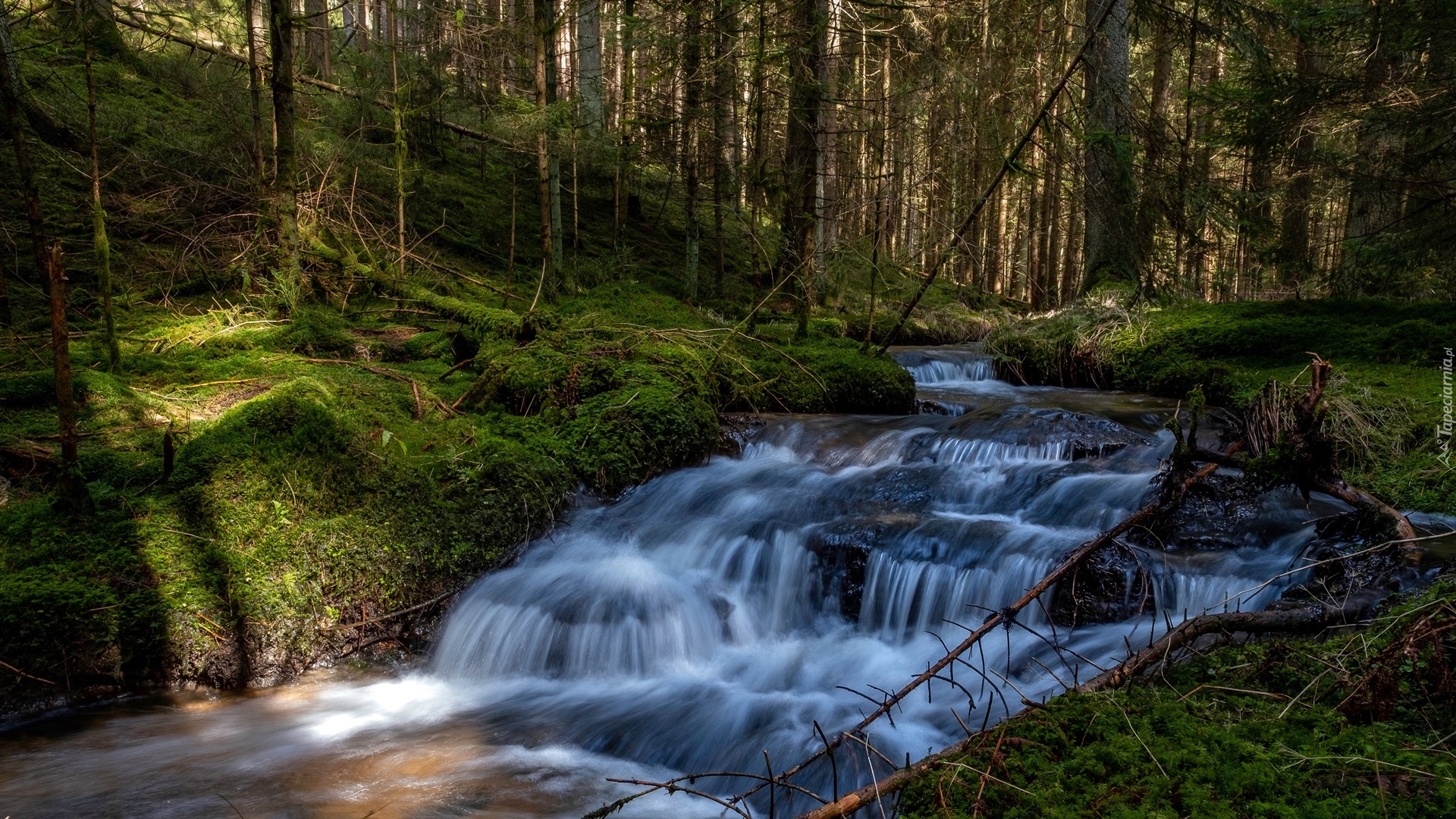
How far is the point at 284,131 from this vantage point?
299 inches

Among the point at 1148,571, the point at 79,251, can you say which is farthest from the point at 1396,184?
the point at 79,251

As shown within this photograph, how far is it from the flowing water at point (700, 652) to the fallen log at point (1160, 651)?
19 cm

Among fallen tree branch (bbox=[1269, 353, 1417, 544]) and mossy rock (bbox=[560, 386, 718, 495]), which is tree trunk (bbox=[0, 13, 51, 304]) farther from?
fallen tree branch (bbox=[1269, 353, 1417, 544])

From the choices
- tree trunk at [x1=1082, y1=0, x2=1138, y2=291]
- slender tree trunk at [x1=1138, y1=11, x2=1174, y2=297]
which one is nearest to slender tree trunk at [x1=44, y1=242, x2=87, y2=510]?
tree trunk at [x1=1082, y1=0, x2=1138, y2=291]

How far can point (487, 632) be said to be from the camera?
511 cm

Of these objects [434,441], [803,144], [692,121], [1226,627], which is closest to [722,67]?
[803,144]

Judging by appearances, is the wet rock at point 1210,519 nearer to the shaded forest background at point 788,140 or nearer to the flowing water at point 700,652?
the flowing water at point 700,652

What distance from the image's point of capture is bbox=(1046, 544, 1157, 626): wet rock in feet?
14.7

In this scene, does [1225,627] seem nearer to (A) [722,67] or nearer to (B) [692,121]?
(A) [722,67]

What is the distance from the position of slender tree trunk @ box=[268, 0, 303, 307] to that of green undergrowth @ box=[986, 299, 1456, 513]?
8697 millimetres

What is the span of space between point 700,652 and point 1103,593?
98.4 inches

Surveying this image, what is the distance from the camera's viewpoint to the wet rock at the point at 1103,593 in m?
4.48

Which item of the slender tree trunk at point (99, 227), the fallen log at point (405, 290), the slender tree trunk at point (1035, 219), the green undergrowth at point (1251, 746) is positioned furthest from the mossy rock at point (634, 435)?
the slender tree trunk at point (1035, 219)

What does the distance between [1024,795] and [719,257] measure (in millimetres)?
11389
